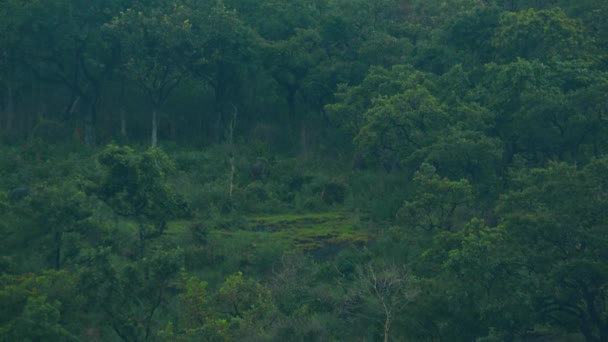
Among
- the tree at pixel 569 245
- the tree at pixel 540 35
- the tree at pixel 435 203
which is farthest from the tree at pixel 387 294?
the tree at pixel 540 35

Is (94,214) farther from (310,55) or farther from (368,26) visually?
(368,26)

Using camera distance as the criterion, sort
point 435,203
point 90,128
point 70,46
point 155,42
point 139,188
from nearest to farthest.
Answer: point 139,188 → point 435,203 → point 155,42 → point 70,46 → point 90,128

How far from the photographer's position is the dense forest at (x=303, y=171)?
18.0 m

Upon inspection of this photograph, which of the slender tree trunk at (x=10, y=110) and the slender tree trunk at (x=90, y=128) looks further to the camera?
the slender tree trunk at (x=10, y=110)

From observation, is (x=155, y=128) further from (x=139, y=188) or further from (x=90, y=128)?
(x=139, y=188)

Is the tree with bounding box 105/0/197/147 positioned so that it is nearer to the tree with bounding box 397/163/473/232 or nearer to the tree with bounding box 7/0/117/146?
the tree with bounding box 7/0/117/146

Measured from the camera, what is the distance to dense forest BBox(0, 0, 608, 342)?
18.0m

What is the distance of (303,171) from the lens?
3061cm

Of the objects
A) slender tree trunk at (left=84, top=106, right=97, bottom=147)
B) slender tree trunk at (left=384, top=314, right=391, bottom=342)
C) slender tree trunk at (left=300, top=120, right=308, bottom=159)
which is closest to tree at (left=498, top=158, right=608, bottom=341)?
slender tree trunk at (left=384, top=314, right=391, bottom=342)

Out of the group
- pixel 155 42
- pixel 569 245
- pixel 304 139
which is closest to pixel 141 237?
pixel 569 245

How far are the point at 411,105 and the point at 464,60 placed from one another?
4.96 metres

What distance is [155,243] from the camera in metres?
23.3

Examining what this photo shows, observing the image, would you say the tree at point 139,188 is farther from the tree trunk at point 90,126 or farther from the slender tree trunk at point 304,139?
the slender tree trunk at point 304,139

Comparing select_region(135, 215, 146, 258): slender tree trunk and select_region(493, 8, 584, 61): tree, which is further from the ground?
select_region(493, 8, 584, 61): tree
